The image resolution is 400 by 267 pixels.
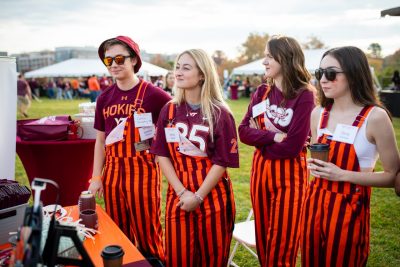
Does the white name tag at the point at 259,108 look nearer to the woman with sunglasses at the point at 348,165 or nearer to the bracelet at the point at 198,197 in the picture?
the woman with sunglasses at the point at 348,165

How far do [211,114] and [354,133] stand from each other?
3.12ft

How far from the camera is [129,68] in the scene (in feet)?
9.98

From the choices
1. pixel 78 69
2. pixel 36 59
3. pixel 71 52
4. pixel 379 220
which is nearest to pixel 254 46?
pixel 78 69

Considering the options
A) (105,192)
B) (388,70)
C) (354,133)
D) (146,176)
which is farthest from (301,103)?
(388,70)

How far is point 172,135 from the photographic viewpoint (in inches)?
98.3

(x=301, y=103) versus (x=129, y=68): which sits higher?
(x=129, y=68)

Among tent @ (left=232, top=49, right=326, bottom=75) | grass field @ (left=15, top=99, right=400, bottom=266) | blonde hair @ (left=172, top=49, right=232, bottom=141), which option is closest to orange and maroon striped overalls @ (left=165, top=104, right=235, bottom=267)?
blonde hair @ (left=172, top=49, right=232, bottom=141)

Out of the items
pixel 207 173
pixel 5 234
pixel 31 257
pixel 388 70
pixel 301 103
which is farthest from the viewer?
pixel 388 70

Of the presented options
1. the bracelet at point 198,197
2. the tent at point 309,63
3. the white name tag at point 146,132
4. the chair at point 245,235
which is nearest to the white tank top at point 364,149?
the bracelet at point 198,197

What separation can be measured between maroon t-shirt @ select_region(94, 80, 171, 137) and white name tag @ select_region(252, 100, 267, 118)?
0.80m

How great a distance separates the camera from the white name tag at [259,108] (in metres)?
2.85

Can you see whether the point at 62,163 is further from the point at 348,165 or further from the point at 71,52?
the point at 71,52

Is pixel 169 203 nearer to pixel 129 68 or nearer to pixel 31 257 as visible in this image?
pixel 129 68

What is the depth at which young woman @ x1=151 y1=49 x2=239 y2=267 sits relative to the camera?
2447 mm
